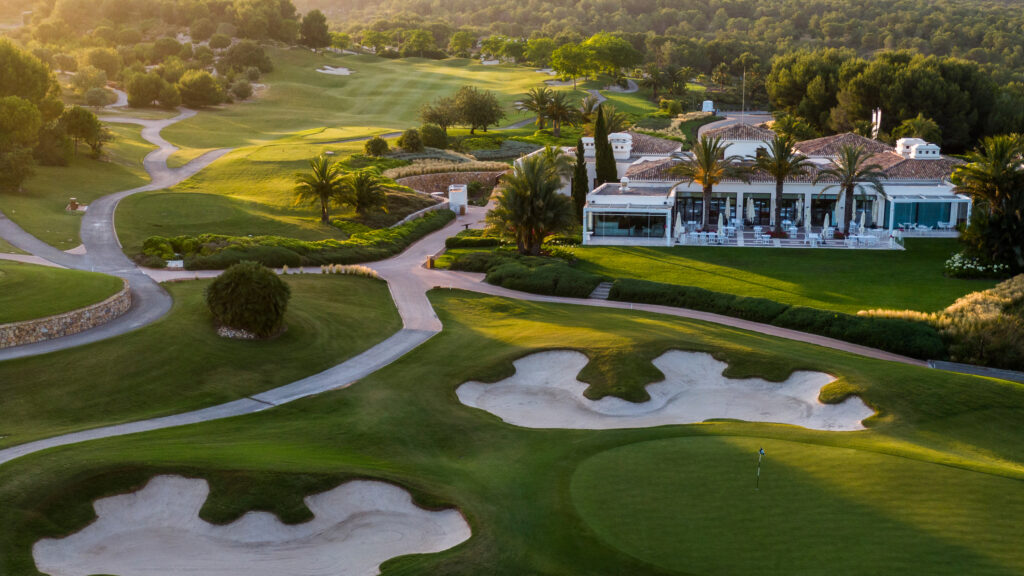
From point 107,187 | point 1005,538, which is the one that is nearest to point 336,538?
point 1005,538

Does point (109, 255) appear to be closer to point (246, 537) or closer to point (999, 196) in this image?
point (246, 537)

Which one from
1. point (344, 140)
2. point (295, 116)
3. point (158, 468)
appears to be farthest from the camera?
point (295, 116)

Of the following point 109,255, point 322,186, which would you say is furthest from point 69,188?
point 322,186

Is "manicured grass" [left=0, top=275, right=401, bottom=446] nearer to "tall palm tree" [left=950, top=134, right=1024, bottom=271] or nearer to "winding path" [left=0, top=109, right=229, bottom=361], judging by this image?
"winding path" [left=0, top=109, right=229, bottom=361]

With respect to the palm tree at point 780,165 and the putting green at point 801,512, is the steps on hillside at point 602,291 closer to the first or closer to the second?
the palm tree at point 780,165

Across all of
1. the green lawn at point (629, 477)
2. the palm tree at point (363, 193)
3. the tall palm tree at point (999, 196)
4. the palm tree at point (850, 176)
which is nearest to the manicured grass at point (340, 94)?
the palm tree at point (363, 193)

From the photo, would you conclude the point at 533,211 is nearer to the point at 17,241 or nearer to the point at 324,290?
the point at 324,290
